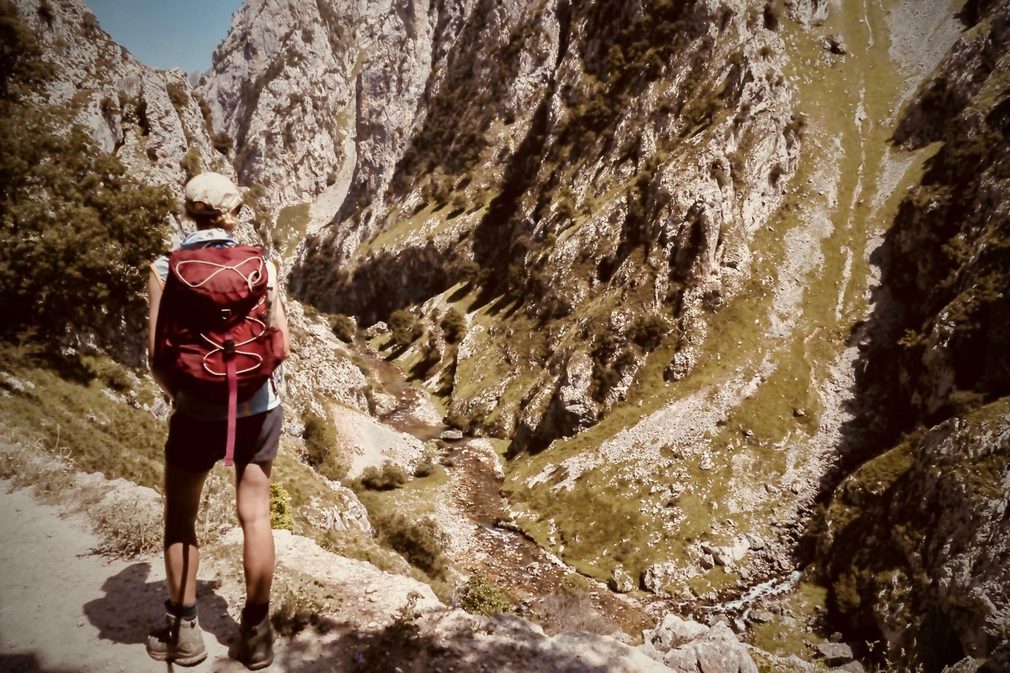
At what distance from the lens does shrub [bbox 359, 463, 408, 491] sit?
138ft

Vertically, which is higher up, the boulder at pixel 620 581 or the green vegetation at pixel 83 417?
the green vegetation at pixel 83 417

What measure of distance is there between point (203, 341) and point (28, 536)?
6492 millimetres

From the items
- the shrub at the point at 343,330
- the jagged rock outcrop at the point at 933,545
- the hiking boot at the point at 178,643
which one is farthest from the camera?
the shrub at the point at 343,330

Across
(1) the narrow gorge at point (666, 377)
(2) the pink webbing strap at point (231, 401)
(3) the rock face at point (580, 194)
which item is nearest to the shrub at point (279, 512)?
(1) the narrow gorge at point (666, 377)

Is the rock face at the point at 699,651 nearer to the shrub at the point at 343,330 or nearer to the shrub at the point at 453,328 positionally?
the shrub at the point at 453,328

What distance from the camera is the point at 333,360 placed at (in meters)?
56.0

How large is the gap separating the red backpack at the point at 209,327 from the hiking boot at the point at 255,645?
220cm

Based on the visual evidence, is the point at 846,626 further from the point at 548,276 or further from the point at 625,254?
the point at 548,276

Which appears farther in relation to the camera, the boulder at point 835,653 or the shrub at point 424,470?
the shrub at point 424,470

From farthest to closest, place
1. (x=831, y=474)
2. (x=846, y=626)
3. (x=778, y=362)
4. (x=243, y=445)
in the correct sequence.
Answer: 1. (x=778, y=362)
2. (x=831, y=474)
3. (x=846, y=626)
4. (x=243, y=445)

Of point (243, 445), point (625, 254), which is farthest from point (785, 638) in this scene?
point (625, 254)

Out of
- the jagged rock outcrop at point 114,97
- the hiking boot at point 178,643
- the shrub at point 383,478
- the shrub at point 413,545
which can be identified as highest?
the jagged rock outcrop at point 114,97

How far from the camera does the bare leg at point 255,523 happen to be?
189 inches

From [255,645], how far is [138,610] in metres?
2.33
